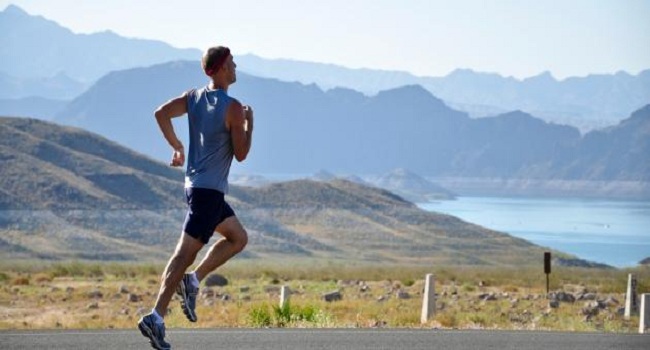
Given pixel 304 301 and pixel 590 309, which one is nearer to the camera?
pixel 304 301

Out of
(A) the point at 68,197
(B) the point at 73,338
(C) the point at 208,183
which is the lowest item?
(B) the point at 73,338

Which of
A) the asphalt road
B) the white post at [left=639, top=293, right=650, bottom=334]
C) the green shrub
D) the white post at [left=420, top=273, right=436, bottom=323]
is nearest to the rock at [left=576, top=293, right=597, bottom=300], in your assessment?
the white post at [left=420, top=273, right=436, bottom=323]

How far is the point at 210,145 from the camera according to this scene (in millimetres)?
9414

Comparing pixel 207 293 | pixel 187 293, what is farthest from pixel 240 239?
pixel 207 293

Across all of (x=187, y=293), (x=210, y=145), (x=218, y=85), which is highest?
(x=218, y=85)

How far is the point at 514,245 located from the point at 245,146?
369 feet

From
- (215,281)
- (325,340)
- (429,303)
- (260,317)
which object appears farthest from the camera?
(215,281)

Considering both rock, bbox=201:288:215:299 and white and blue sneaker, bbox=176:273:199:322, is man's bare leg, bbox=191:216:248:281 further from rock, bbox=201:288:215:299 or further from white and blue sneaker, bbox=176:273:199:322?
rock, bbox=201:288:215:299

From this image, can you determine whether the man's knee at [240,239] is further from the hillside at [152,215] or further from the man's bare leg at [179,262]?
the hillside at [152,215]

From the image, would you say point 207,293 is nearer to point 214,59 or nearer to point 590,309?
point 590,309

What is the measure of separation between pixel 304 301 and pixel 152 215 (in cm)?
8156

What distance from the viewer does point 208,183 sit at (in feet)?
30.8

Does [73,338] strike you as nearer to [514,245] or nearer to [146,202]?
[146,202]

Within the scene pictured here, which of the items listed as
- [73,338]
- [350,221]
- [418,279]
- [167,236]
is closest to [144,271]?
[418,279]
